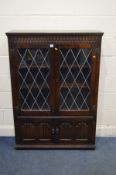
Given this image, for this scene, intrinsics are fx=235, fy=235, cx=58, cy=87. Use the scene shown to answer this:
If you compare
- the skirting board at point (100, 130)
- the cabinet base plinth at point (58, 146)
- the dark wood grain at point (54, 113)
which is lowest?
the cabinet base plinth at point (58, 146)

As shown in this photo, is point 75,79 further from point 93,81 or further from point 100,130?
→ point 100,130

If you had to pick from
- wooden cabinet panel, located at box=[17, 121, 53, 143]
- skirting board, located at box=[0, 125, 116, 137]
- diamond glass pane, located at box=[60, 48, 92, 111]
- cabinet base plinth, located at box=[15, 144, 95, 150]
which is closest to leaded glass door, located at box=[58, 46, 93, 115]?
diamond glass pane, located at box=[60, 48, 92, 111]

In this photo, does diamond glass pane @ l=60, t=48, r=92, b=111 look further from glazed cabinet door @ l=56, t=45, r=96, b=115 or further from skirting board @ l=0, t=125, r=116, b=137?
skirting board @ l=0, t=125, r=116, b=137

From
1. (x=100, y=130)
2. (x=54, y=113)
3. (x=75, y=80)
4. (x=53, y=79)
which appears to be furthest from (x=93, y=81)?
(x=100, y=130)

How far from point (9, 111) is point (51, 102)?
771mm

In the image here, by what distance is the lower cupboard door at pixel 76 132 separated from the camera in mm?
2969

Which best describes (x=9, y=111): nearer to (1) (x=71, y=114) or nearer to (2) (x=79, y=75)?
(1) (x=71, y=114)

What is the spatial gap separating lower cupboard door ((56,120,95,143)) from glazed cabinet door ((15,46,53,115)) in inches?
11.3

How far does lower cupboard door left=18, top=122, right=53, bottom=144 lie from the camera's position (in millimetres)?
2984

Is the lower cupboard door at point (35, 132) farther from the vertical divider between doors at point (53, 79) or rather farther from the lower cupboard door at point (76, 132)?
the vertical divider between doors at point (53, 79)

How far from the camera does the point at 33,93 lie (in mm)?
2881

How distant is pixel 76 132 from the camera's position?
3.01 meters

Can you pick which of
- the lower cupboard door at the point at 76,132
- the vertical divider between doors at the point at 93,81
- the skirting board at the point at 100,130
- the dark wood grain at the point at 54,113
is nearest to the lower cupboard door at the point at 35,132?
the dark wood grain at the point at 54,113

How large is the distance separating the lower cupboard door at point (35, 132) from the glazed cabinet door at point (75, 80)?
0.30m
